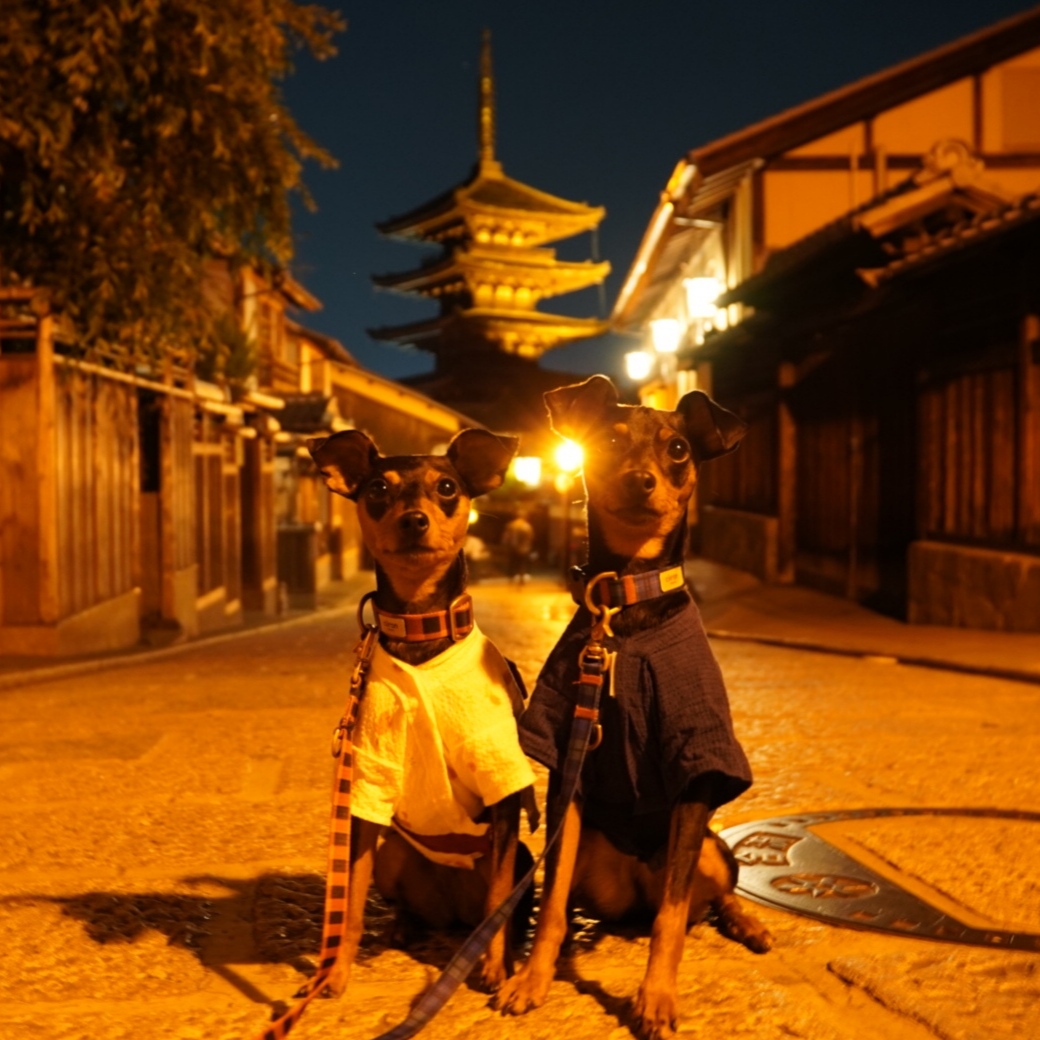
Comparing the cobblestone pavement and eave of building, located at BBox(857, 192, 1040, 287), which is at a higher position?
eave of building, located at BBox(857, 192, 1040, 287)

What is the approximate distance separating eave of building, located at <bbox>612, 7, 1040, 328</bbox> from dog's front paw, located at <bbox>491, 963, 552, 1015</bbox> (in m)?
19.8

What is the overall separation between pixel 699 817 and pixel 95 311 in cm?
971

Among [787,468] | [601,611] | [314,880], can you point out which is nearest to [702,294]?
[787,468]

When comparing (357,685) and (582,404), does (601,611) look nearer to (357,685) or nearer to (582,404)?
(582,404)

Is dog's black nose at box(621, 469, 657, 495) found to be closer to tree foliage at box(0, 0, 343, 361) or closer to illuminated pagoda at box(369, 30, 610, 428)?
tree foliage at box(0, 0, 343, 361)

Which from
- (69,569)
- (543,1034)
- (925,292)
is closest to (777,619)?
(925,292)

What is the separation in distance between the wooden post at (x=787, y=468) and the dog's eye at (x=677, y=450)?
16052mm

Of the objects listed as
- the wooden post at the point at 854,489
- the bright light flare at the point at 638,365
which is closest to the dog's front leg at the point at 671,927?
the wooden post at the point at 854,489

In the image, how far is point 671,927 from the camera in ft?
10.7

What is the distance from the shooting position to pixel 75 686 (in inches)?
415

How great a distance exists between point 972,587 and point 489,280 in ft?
126

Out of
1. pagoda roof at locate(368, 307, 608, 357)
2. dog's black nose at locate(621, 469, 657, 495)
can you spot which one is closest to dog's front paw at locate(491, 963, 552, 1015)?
dog's black nose at locate(621, 469, 657, 495)

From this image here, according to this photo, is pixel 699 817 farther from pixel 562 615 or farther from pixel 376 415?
pixel 376 415

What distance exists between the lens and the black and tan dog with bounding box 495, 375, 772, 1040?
3.30 m
